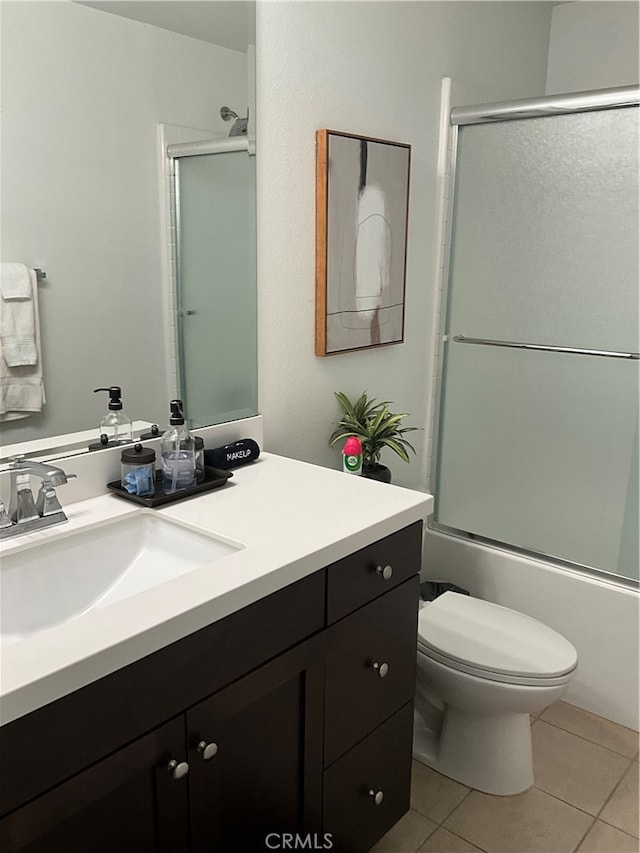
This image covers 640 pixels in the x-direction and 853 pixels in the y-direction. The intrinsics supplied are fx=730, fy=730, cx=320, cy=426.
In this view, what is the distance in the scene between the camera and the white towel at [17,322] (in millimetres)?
1344

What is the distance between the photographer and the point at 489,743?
6.26 ft

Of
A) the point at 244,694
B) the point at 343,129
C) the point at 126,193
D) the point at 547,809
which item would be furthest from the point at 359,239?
the point at 547,809

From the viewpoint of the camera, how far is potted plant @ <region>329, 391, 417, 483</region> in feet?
6.81

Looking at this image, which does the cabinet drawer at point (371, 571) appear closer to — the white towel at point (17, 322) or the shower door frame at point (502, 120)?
the white towel at point (17, 322)

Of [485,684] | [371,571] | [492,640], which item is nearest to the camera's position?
[371,571]

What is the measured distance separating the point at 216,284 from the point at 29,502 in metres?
0.68

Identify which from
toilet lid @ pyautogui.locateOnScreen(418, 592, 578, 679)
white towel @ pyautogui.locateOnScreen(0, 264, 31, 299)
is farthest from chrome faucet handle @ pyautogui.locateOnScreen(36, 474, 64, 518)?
toilet lid @ pyautogui.locateOnScreen(418, 592, 578, 679)

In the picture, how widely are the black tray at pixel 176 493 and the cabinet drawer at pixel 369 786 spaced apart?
0.61 meters

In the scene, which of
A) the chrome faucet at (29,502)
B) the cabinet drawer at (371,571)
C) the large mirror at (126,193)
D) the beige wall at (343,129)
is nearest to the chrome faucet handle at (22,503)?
the chrome faucet at (29,502)

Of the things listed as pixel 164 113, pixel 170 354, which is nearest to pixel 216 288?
pixel 170 354

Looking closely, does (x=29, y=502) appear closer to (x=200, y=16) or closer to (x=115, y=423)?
(x=115, y=423)

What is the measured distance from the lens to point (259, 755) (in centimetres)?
126

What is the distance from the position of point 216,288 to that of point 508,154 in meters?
1.15

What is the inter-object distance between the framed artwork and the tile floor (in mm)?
1230
